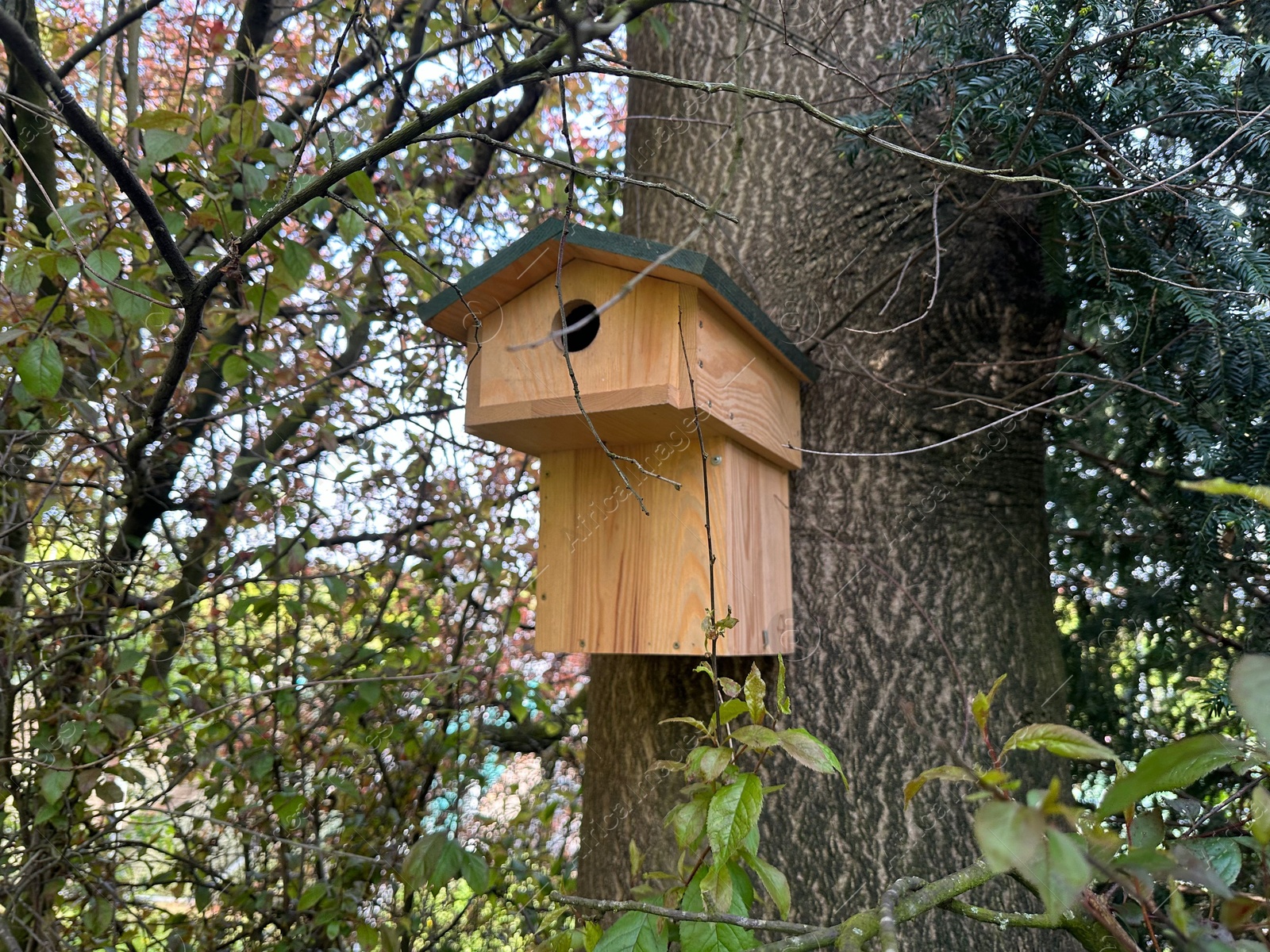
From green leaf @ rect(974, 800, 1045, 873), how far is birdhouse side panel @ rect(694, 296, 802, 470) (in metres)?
1.08

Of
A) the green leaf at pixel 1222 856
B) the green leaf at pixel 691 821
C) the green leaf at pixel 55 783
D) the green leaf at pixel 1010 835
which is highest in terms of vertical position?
the green leaf at pixel 1010 835

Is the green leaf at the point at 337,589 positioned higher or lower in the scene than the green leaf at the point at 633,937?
higher

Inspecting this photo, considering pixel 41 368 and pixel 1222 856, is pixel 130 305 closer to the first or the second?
pixel 41 368

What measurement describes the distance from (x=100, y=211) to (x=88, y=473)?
1.02 meters

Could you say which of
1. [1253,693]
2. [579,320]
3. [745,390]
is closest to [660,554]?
[745,390]

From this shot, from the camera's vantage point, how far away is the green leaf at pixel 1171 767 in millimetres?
563

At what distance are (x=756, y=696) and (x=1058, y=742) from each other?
19.0 inches

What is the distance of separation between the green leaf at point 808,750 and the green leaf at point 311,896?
5.28 ft

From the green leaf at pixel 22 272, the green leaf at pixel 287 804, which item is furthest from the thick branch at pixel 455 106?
the green leaf at pixel 287 804

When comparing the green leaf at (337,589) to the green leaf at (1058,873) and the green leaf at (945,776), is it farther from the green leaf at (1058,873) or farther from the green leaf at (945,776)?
the green leaf at (1058,873)

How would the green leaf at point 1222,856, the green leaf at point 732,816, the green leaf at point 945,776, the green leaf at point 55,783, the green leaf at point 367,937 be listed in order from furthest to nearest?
the green leaf at point 367,937, the green leaf at point 55,783, the green leaf at point 732,816, the green leaf at point 1222,856, the green leaf at point 945,776

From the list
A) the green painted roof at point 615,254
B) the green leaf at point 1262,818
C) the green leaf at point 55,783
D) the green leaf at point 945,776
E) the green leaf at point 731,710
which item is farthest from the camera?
the green leaf at point 55,783

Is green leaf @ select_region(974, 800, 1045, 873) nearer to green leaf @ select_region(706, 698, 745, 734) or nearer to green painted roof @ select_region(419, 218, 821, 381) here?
green leaf @ select_region(706, 698, 745, 734)

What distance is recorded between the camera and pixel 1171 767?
56 cm
